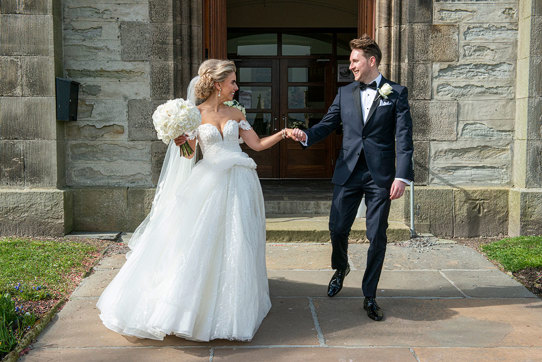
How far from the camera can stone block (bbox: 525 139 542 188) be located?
6.86m

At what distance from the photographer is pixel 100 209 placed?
7.10 m

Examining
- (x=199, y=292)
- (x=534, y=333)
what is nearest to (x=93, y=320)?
(x=199, y=292)

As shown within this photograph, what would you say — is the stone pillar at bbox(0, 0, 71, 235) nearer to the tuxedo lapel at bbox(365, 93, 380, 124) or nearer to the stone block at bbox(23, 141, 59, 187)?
the stone block at bbox(23, 141, 59, 187)

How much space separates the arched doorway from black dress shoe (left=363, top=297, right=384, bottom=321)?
7407 millimetres

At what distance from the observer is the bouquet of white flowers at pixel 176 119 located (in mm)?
3941

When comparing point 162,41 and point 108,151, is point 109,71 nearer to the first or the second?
point 162,41

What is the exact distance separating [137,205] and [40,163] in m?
1.21

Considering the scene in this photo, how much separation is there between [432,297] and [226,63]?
252cm

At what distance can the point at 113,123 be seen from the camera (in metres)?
7.07

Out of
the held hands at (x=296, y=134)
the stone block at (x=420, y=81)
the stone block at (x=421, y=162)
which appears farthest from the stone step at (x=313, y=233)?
Result: the held hands at (x=296, y=134)

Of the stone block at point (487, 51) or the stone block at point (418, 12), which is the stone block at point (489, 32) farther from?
the stone block at point (418, 12)

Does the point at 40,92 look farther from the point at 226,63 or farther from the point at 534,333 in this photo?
the point at 534,333

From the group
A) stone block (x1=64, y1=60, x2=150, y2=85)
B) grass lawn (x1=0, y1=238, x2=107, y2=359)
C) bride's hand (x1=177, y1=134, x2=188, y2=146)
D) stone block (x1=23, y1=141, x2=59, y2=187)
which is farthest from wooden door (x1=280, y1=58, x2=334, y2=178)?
bride's hand (x1=177, y1=134, x2=188, y2=146)

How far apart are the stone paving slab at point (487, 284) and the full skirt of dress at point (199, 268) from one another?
1.95m
